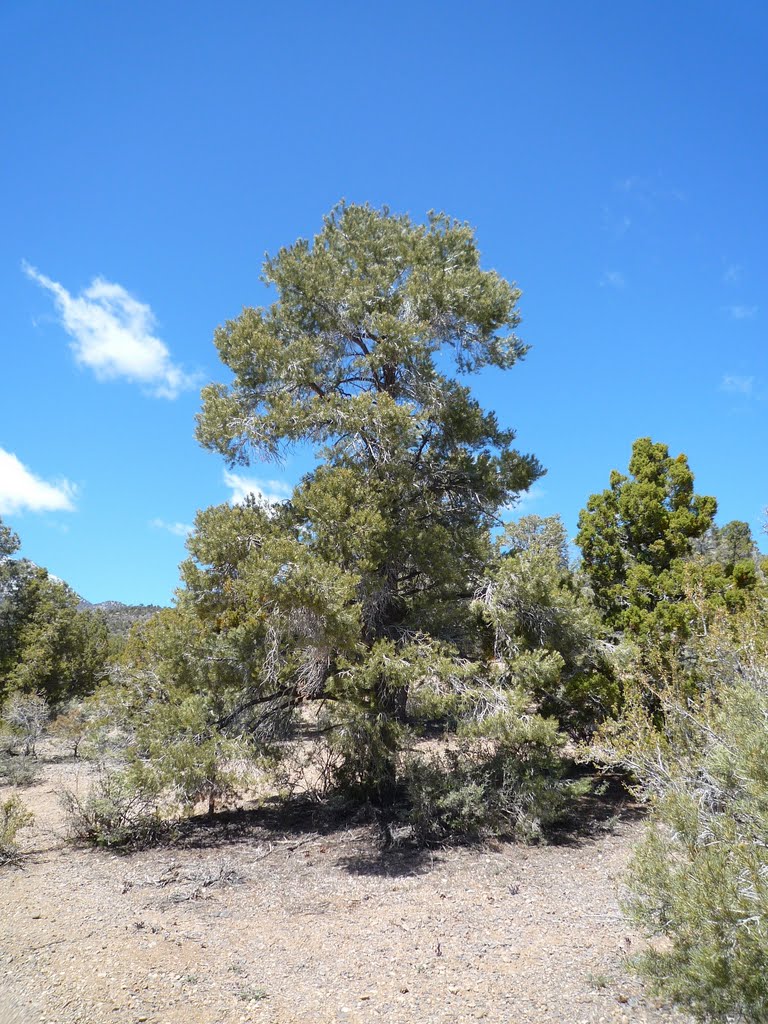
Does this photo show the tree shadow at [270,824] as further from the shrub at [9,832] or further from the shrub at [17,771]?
the shrub at [17,771]

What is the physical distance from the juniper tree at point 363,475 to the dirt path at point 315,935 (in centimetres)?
224

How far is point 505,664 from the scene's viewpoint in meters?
9.78

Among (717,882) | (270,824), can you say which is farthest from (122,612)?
(717,882)

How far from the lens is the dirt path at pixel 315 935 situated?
4.74 meters

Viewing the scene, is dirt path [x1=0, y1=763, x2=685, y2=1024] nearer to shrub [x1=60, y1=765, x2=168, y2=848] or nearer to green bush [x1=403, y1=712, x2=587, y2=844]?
shrub [x1=60, y1=765, x2=168, y2=848]

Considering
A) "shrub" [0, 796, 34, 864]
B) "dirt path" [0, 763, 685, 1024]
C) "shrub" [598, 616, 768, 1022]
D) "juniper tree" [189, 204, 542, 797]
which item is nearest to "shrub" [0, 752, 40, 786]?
"dirt path" [0, 763, 685, 1024]

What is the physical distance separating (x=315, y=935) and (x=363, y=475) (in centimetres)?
636

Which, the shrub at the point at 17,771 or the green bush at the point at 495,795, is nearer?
the green bush at the point at 495,795

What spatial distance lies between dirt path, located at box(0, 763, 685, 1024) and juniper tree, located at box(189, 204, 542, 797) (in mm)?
2238

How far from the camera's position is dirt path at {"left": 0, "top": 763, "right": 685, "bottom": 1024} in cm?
474

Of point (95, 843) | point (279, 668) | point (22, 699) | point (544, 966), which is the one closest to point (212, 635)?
point (279, 668)

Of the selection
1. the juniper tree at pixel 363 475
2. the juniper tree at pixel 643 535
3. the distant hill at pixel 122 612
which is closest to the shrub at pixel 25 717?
the juniper tree at pixel 363 475

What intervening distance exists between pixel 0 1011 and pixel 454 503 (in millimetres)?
9282

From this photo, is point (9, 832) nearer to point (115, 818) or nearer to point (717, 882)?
point (115, 818)
